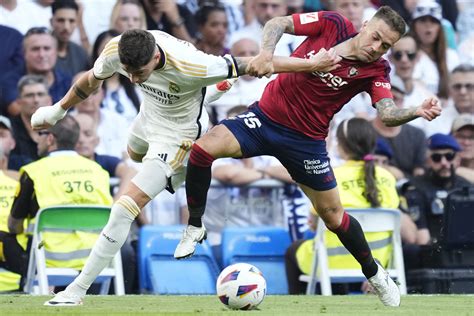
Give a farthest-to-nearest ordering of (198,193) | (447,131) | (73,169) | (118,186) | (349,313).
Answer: (447,131) → (118,186) → (73,169) → (198,193) → (349,313)

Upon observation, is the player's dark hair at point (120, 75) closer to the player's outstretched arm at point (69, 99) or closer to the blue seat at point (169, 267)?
the blue seat at point (169, 267)

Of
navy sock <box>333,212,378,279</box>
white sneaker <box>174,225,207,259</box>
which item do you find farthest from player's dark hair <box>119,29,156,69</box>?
navy sock <box>333,212,378,279</box>

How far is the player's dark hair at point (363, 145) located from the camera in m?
12.0

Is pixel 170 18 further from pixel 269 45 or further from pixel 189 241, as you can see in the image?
pixel 269 45

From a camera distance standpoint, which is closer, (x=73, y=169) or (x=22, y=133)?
(x=73, y=169)

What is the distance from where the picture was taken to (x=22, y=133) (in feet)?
43.3

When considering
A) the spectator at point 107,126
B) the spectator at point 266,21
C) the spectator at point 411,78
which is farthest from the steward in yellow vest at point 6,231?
the spectator at point 411,78

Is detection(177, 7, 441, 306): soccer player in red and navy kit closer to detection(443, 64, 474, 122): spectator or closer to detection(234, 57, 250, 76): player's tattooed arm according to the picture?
detection(234, 57, 250, 76): player's tattooed arm

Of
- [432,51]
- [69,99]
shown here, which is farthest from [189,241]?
[432,51]

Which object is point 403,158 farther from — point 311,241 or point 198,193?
point 198,193

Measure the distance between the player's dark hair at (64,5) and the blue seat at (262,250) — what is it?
10.3 feet

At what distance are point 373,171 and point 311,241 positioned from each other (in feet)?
3.16

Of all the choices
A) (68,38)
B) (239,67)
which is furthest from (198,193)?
(68,38)

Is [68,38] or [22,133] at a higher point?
[68,38]
